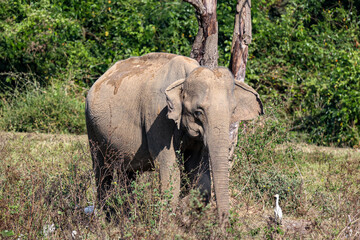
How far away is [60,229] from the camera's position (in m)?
5.20

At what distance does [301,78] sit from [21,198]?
847 centimetres

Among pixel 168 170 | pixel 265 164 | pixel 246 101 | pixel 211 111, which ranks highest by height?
pixel 211 111

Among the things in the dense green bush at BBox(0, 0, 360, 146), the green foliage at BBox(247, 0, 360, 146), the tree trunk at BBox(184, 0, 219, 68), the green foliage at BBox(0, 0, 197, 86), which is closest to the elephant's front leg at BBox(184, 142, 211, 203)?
the tree trunk at BBox(184, 0, 219, 68)

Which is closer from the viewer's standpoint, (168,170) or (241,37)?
(168,170)

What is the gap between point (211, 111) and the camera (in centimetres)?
514

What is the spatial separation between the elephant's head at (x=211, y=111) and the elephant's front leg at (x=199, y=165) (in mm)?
489

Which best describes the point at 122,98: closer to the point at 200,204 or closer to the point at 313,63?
the point at 200,204

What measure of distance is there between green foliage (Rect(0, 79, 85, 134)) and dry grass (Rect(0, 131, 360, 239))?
3.27 metres

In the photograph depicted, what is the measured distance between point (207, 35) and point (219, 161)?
3.21 m

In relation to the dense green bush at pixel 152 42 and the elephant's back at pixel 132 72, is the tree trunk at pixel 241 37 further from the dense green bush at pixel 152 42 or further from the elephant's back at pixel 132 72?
the dense green bush at pixel 152 42

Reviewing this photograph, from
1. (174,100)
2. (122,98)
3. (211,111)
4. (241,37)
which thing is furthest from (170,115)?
(241,37)

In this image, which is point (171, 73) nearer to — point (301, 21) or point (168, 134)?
point (168, 134)

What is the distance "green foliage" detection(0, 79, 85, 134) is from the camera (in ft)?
37.7

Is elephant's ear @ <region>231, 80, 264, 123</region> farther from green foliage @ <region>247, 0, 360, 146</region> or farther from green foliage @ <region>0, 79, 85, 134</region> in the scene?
green foliage @ <region>0, 79, 85, 134</region>
